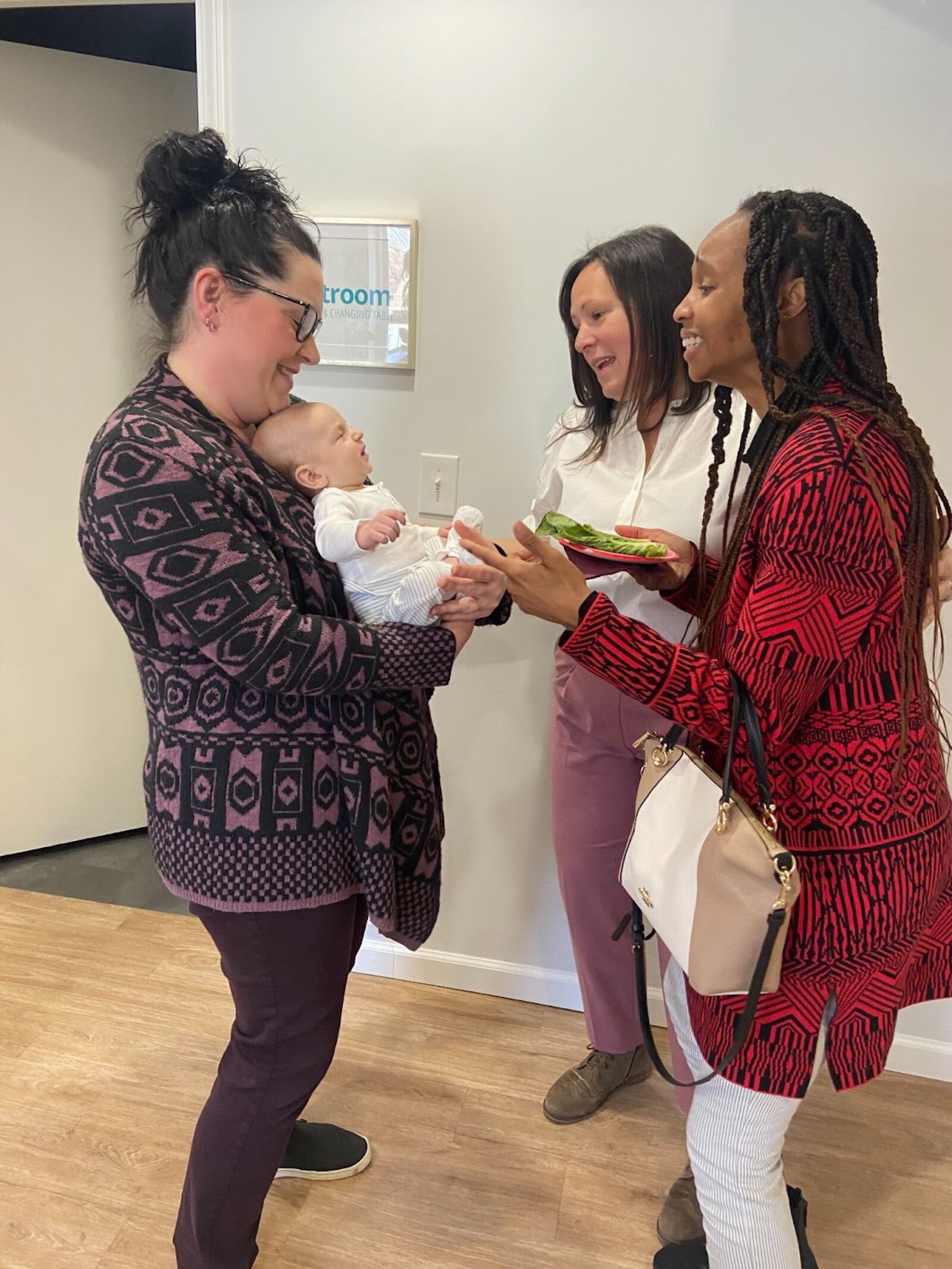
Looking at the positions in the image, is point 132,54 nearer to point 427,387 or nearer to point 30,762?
point 427,387

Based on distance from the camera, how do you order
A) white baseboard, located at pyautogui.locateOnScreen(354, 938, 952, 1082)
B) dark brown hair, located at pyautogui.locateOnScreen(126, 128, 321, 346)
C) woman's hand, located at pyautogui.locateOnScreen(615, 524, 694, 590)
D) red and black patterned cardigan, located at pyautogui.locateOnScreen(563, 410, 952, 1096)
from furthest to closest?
white baseboard, located at pyautogui.locateOnScreen(354, 938, 952, 1082), woman's hand, located at pyautogui.locateOnScreen(615, 524, 694, 590), dark brown hair, located at pyautogui.locateOnScreen(126, 128, 321, 346), red and black patterned cardigan, located at pyautogui.locateOnScreen(563, 410, 952, 1096)

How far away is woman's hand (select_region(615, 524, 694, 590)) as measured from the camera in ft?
4.38

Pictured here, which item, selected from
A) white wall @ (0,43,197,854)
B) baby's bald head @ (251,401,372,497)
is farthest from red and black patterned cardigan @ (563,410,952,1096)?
white wall @ (0,43,197,854)

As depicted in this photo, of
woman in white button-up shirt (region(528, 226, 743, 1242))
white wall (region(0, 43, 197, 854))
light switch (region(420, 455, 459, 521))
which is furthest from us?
white wall (region(0, 43, 197, 854))

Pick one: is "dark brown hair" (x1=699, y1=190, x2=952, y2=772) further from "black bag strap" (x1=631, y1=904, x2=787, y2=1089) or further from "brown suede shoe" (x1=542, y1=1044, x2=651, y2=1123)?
A: "brown suede shoe" (x1=542, y1=1044, x2=651, y2=1123)

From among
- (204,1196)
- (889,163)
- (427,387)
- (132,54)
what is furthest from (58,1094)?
(132,54)

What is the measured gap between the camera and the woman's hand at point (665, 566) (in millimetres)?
1334

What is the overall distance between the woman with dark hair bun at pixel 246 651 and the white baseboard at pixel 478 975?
2.94ft

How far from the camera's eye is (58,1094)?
1.70 m

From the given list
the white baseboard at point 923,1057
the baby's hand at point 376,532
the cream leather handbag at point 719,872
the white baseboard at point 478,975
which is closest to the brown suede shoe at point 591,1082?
the white baseboard at point 478,975

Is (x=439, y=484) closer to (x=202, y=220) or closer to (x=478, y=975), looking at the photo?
(x=202, y=220)

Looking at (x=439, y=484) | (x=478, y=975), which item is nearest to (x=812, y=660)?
(x=439, y=484)

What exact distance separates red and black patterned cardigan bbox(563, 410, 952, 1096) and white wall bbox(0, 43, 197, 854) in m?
1.97

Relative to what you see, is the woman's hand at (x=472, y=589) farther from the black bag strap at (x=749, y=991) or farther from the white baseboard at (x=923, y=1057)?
the white baseboard at (x=923, y=1057)
